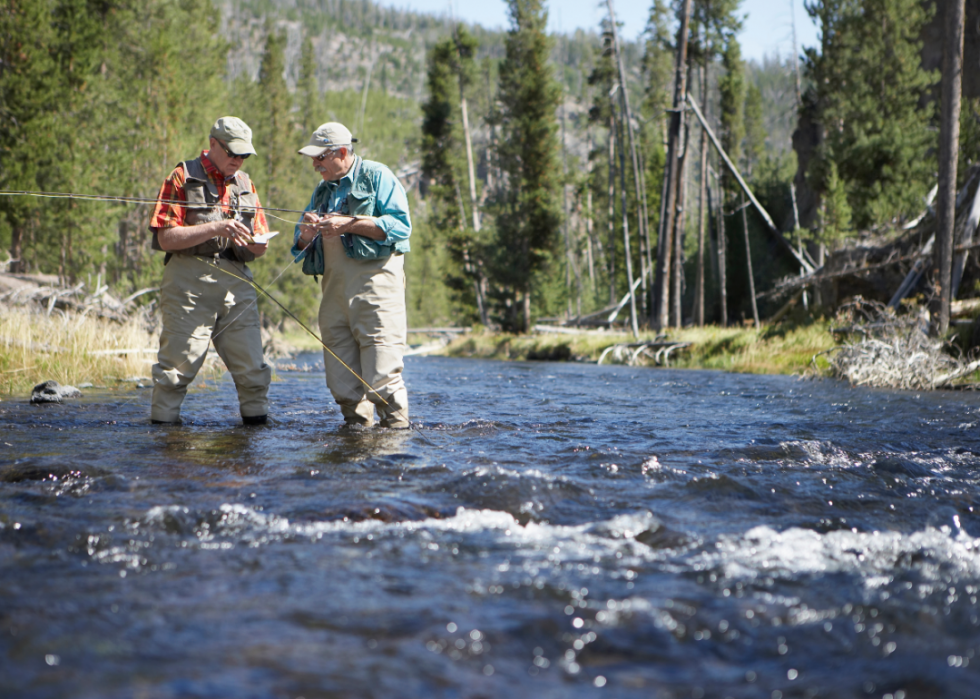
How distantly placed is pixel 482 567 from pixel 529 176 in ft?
110

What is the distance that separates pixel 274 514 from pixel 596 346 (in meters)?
18.8

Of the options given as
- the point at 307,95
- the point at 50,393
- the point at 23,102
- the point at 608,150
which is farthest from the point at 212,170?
the point at 307,95

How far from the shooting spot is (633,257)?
132ft

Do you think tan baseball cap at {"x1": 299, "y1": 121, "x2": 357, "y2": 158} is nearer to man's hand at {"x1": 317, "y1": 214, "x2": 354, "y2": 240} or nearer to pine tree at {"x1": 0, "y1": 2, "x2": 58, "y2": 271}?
man's hand at {"x1": 317, "y1": 214, "x2": 354, "y2": 240}

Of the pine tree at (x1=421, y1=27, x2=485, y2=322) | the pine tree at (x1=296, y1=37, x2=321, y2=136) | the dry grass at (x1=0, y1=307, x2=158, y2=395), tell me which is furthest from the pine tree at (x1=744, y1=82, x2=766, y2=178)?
the dry grass at (x1=0, y1=307, x2=158, y2=395)

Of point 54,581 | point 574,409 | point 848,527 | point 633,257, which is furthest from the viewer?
point 633,257

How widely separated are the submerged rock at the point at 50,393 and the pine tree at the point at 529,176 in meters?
27.9

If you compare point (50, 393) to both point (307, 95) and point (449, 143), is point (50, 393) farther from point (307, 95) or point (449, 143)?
point (307, 95)

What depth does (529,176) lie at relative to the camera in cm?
3497

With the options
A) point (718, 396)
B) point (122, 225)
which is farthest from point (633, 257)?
point (718, 396)

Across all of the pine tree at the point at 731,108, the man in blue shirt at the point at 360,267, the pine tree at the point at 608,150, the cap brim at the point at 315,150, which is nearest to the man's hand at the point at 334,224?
the man in blue shirt at the point at 360,267

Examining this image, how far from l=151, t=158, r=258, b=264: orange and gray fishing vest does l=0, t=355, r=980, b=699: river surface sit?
4.17ft

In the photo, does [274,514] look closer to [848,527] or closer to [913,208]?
[848,527]

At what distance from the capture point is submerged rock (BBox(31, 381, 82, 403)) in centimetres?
679
